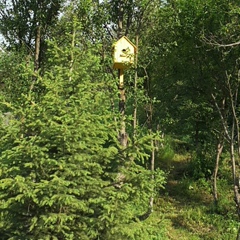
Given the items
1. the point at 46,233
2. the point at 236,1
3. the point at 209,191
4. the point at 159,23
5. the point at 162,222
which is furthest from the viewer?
the point at 209,191

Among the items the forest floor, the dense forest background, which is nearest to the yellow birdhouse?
the dense forest background

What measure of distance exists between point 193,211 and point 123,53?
13.0 feet

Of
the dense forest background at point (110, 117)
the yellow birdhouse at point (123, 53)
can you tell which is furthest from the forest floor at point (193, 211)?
the yellow birdhouse at point (123, 53)

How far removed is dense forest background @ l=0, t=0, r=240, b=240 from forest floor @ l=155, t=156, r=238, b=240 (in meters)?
0.03

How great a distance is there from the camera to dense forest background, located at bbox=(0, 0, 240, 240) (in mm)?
4125

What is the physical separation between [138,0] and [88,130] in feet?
11.7

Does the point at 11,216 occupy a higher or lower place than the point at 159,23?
lower

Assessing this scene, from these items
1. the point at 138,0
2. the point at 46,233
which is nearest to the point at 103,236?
the point at 46,233

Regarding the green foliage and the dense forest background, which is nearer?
the green foliage

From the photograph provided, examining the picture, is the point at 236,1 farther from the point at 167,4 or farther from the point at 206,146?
the point at 206,146

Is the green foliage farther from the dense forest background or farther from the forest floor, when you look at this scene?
the forest floor

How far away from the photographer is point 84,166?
4219mm

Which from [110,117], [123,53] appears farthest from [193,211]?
[110,117]

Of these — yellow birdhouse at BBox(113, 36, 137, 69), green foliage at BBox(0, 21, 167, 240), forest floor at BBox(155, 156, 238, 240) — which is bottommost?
forest floor at BBox(155, 156, 238, 240)
